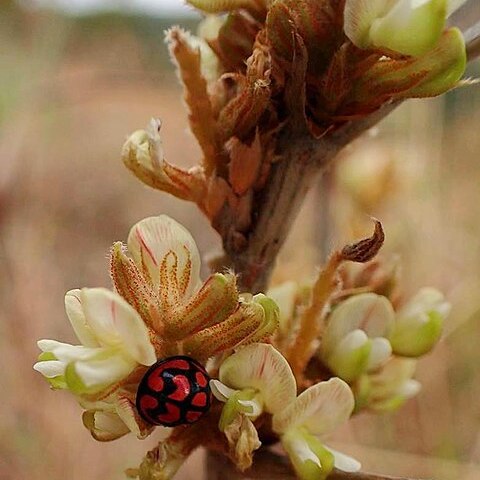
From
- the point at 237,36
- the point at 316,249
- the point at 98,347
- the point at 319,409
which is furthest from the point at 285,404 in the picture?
the point at 316,249

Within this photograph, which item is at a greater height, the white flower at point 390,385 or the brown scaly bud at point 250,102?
the brown scaly bud at point 250,102

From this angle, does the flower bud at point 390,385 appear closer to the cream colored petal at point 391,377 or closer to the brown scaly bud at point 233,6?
the cream colored petal at point 391,377

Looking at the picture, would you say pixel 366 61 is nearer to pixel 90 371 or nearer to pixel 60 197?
pixel 90 371

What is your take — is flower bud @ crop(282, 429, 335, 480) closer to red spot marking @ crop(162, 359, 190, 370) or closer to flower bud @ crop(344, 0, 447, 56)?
red spot marking @ crop(162, 359, 190, 370)

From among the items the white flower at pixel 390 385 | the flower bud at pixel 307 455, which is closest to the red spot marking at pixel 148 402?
the flower bud at pixel 307 455

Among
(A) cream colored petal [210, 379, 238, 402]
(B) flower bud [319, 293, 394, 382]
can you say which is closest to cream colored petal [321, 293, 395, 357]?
(B) flower bud [319, 293, 394, 382]
